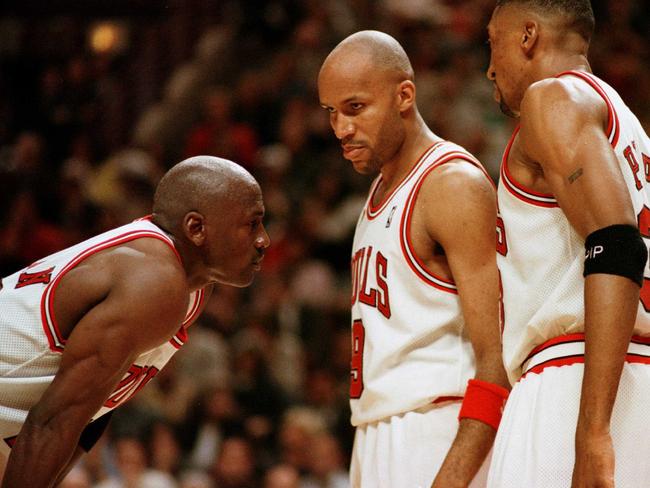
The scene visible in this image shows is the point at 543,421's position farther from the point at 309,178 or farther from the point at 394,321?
the point at 309,178

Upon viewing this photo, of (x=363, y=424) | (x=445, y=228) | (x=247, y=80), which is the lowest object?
(x=363, y=424)

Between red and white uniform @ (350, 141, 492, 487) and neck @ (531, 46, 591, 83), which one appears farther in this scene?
red and white uniform @ (350, 141, 492, 487)

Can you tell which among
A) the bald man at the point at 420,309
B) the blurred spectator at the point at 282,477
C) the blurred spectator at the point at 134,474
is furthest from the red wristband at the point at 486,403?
the blurred spectator at the point at 134,474

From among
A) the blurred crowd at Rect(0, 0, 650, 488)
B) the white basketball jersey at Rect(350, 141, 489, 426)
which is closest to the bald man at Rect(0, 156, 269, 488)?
the white basketball jersey at Rect(350, 141, 489, 426)

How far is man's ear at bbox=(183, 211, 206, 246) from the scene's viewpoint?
12.0 ft

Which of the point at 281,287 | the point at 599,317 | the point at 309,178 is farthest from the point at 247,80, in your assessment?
the point at 599,317

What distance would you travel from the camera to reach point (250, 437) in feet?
24.6

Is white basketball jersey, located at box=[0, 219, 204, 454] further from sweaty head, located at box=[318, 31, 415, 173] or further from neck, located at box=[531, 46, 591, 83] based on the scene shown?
neck, located at box=[531, 46, 591, 83]

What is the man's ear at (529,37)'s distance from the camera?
3.22 m

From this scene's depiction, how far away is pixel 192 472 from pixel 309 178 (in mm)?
2758

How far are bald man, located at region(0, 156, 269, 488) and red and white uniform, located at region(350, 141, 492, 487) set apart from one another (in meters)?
0.50

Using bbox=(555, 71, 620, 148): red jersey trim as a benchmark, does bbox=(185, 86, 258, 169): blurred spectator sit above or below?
above

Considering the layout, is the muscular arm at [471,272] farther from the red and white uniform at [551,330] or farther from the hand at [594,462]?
the hand at [594,462]

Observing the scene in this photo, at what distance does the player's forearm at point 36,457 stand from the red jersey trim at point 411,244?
4.27 ft
